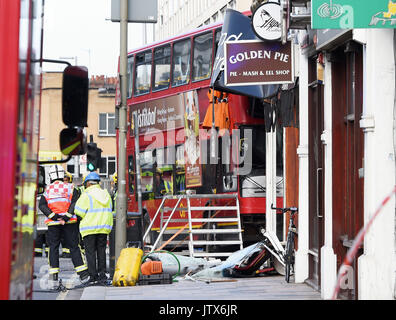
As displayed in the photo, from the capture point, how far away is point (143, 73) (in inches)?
1008

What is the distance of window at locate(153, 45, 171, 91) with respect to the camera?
24.1 m

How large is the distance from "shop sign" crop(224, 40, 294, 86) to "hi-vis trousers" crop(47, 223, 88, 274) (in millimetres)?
3859

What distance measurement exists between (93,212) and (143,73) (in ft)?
35.2

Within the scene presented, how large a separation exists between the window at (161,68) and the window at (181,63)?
0.35 metres

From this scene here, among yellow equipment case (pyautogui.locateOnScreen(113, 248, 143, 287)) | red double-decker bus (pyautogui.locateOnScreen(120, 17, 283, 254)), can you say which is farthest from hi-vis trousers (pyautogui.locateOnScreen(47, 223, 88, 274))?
red double-decker bus (pyautogui.locateOnScreen(120, 17, 283, 254))

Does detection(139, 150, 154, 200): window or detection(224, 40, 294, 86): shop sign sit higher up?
detection(224, 40, 294, 86): shop sign

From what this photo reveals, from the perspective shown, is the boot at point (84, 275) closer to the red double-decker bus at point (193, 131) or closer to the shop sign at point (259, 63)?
the shop sign at point (259, 63)

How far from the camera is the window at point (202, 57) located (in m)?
21.9

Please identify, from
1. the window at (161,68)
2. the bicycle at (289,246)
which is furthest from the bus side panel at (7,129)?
the window at (161,68)

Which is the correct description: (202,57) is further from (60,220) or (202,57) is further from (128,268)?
(128,268)

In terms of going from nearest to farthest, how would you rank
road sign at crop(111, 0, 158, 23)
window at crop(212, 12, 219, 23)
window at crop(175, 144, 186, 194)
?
1. road sign at crop(111, 0, 158, 23)
2. window at crop(175, 144, 186, 194)
3. window at crop(212, 12, 219, 23)

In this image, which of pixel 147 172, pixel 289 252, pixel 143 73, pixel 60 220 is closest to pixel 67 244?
pixel 60 220

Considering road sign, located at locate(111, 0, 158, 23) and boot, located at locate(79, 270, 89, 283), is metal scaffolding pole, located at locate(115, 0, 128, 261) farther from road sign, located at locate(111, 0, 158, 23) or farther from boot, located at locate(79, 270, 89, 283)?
boot, located at locate(79, 270, 89, 283)
